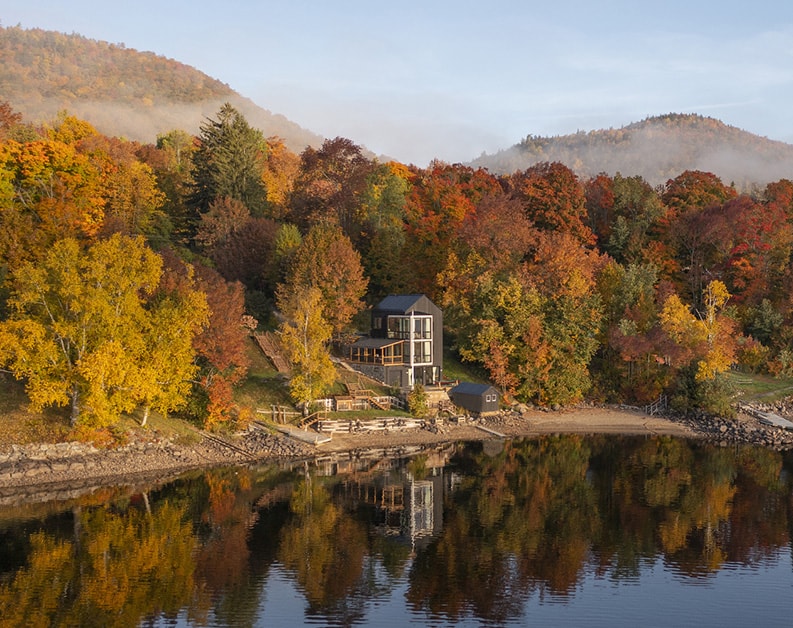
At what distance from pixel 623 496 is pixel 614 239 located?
49984 millimetres

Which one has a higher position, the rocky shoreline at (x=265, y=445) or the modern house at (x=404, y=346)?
the modern house at (x=404, y=346)

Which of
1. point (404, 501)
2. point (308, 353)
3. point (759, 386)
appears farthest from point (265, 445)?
point (759, 386)

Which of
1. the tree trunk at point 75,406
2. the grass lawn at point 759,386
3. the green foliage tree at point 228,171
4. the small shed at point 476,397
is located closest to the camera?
the tree trunk at point 75,406

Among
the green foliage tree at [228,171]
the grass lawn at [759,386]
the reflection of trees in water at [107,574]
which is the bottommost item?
the reflection of trees in water at [107,574]

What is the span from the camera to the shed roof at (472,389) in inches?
2547

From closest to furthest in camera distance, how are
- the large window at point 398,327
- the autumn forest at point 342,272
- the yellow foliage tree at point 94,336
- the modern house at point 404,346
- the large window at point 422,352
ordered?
the yellow foliage tree at point 94,336, the autumn forest at point 342,272, the modern house at point 404,346, the large window at point 398,327, the large window at point 422,352

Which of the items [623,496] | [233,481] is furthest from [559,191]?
→ [233,481]

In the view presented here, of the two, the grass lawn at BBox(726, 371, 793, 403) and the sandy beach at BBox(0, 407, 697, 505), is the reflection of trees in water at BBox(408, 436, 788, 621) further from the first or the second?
the grass lawn at BBox(726, 371, 793, 403)

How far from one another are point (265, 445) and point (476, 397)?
64.3 ft

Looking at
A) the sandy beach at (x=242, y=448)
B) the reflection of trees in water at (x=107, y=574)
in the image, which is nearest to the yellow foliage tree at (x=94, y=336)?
the sandy beach at (x=242, y=448)

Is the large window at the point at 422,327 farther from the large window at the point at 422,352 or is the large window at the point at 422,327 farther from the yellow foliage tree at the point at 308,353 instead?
the yellow foliage tree at the point at 308,353

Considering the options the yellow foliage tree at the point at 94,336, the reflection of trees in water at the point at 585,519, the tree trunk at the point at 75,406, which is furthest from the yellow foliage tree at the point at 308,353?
the tree trunk at the point at 75,406

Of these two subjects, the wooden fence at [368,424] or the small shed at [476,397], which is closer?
the wooden fence at [368,424]

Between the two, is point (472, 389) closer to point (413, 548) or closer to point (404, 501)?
point (404, 501)
